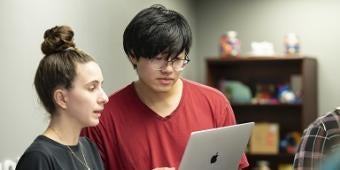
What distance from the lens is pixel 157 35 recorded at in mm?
1521

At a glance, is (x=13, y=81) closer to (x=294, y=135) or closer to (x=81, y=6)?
Result: (x=81, y=6)

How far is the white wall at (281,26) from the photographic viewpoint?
4328mm

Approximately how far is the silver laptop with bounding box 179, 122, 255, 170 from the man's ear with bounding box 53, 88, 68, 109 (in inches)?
14.0

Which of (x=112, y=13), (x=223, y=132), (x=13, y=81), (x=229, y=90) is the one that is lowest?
(x=229, y=90)

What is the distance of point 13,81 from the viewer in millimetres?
2082

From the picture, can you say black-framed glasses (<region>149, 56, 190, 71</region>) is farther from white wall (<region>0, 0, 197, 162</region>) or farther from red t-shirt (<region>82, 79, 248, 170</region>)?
white wall (<region>0, 0, 197, 162</region>)

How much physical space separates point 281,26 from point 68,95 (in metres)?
3.49

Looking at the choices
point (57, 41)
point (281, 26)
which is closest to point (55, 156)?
point (57, 41)

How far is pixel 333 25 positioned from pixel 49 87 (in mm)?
3531

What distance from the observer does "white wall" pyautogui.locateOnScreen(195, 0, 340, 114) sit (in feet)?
14.2

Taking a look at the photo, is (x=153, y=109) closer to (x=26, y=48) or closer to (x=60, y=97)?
(x=60, y=97)

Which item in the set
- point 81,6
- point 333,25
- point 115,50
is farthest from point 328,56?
point 81,6

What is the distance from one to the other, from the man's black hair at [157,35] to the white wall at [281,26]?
3056 millimetres

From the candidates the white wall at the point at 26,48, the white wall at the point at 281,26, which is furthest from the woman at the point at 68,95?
the white wall at the point at 281,26
